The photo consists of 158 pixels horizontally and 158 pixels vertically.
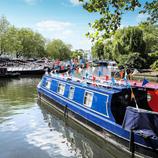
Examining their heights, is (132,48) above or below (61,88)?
above

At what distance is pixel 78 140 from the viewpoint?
45.5ft

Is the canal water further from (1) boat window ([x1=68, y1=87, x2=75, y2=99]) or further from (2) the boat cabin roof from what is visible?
(2) the boat cabin roof

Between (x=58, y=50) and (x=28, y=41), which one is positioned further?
(x=58, y=50)

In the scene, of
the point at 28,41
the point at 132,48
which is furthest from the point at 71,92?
the point at 28,41

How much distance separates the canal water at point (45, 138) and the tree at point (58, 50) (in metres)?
95.7

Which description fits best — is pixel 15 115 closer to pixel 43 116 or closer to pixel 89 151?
pixel 43 116

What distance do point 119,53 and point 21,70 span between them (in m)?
22.2

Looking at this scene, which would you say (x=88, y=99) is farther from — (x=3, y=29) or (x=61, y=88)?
(x=3, y=29)

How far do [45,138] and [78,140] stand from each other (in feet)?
5.60

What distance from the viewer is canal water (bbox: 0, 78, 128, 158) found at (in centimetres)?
1198

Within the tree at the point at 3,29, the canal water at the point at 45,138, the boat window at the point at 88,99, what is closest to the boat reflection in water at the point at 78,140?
the canal water at the point at 45,138

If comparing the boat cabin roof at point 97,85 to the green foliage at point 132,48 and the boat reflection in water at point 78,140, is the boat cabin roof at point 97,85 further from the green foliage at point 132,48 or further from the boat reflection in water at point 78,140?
the green foliage at point 132,48

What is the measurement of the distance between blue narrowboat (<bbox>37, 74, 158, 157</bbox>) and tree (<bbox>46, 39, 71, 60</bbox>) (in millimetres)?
96196

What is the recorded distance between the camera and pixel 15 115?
18.7 m
